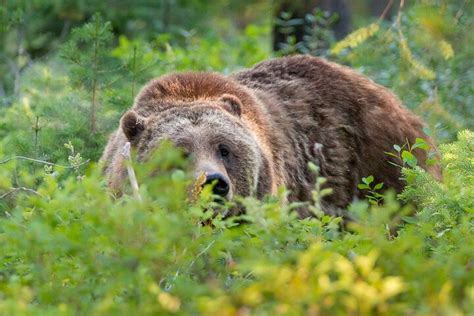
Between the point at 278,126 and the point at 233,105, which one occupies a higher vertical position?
the point at 233,105

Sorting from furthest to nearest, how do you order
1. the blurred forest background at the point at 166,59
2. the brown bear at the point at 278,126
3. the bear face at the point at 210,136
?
the blurred forest background at the point at 166,59 → the brown bear at the point at 278,126 → the bear face at the point at 210,136

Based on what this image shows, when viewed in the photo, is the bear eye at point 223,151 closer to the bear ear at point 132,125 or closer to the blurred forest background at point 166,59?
the bear ear at point 132,125

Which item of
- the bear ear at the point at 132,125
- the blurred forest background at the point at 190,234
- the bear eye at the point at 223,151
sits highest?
the blurred forest background at the point at 190,234

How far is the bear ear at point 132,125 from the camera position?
685cm

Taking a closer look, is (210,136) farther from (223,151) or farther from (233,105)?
(233,105)

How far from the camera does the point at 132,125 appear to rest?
689 cm

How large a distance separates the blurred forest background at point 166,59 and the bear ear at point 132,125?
0.93 meters

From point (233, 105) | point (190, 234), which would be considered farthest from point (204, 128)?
point (190, 234)

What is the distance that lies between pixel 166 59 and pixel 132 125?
351 cm

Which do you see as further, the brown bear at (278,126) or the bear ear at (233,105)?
the bear ear at (233,105)

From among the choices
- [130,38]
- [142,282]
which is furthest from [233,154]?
[130,38]

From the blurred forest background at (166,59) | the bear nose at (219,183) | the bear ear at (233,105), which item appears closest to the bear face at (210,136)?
the bear ear at (233,105)

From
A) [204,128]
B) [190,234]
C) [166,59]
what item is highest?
[190,234]

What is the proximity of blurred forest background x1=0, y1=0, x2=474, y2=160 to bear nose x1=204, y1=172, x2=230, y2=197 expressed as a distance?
2056 mm
